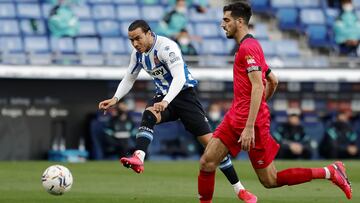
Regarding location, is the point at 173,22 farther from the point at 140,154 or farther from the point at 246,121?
the point at 246,121

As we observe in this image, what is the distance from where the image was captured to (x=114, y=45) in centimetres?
2461

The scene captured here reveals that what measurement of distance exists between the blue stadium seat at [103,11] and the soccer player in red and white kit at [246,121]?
15.5 m

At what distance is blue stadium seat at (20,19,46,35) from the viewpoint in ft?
79.0

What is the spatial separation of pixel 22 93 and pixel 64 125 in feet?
4.01

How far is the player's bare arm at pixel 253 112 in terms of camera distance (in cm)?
956

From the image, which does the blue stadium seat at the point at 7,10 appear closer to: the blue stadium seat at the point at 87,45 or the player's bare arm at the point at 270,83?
the blue stadium seat at the point at 87,45

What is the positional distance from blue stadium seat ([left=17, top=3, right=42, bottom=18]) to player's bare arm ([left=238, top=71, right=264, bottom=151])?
1553 cm

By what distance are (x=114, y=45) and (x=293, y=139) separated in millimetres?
4758

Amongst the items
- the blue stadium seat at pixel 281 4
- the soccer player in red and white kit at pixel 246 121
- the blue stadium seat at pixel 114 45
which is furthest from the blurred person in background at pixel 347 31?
the soccer player in red and white kit at pixel 246 121

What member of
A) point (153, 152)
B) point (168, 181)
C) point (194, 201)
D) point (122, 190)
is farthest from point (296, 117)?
point (194, 201)

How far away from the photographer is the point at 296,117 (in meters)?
23.8

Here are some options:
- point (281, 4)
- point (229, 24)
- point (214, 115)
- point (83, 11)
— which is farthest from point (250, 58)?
point (281, 4)

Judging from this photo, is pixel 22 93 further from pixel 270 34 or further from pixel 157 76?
pixel 157 76

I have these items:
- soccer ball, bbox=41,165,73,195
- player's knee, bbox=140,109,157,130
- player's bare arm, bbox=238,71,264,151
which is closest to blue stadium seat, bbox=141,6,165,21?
player's knee, bbox=140,109,157,130
